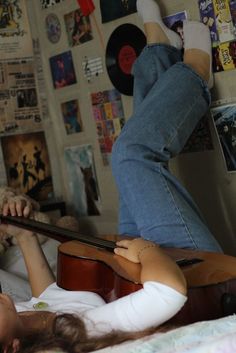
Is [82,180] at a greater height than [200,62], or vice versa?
[200,62]

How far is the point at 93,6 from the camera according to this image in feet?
5.83

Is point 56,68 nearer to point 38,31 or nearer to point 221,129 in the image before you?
point 38,31

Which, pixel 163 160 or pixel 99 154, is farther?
pixel 99 154

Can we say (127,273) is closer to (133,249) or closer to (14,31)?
(133,249)

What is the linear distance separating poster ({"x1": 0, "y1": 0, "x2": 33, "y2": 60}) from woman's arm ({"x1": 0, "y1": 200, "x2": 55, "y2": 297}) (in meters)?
0.64

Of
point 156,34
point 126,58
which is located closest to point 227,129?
point 156,34

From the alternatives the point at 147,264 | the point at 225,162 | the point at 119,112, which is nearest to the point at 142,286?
the point at 147,264

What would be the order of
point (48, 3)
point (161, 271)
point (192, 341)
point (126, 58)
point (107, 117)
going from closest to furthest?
point (192, 341) → point (161, 271) → point (126, 58) → point (107, 117) → point (48, 3)

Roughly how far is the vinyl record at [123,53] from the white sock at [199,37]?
0.75 ft

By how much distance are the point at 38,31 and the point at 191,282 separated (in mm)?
1353

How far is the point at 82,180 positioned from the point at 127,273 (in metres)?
0.98

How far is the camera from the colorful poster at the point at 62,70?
193 centimetres

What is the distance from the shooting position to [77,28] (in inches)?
73.5

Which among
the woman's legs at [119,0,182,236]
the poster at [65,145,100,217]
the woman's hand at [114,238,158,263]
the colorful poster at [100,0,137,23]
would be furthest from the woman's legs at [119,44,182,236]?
the poster at [65,145,100,217]
